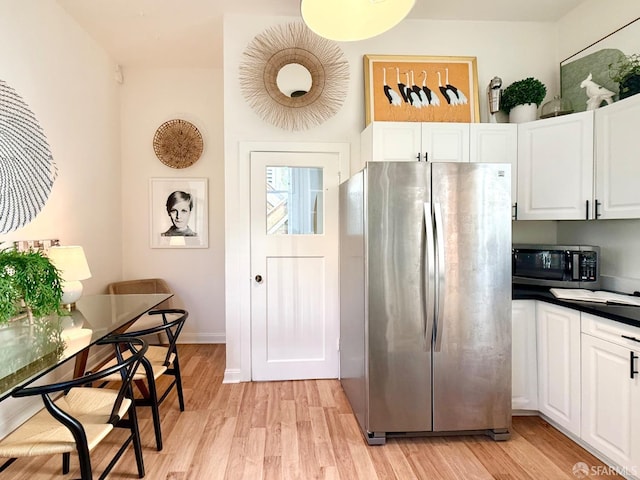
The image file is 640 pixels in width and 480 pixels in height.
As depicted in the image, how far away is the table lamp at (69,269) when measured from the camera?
2.08 meters

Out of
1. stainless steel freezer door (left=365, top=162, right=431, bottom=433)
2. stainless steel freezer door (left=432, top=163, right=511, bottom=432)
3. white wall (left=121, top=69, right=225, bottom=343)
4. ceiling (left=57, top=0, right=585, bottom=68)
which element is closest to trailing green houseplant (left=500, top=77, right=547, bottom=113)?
ceiling (left=57, top=0, right=585, bottom=68)

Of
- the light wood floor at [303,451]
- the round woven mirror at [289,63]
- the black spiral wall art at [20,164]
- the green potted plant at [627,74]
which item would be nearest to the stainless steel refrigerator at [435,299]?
the light wood floor at [303,451]

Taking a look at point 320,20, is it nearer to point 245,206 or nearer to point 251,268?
point 245,206

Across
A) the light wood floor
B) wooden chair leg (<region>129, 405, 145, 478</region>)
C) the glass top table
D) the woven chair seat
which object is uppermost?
the glass top table

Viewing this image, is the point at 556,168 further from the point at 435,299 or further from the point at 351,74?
the point at 351,74

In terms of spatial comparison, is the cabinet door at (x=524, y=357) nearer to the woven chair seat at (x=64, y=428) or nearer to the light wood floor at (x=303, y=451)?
the light wood floor at (x=303, y=451)

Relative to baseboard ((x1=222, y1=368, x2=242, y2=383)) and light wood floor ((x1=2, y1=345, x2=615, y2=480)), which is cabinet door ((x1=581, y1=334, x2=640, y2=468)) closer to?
light wood floor ((x1=2, y1=345, x2=615, y2=480))

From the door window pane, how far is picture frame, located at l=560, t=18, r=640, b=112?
215 centimetres

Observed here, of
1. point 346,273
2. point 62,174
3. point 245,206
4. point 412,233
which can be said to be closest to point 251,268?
point 245,206

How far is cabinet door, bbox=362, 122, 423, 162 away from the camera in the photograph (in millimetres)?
2633

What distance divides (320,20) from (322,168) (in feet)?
4.74

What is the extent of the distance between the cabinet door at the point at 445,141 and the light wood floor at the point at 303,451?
1943 mm

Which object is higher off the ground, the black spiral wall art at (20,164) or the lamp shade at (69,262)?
the black spiral wall art at (20,164)

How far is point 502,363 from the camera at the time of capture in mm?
2178
